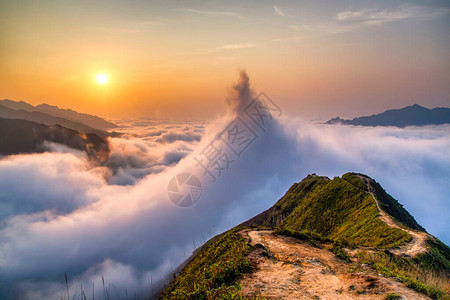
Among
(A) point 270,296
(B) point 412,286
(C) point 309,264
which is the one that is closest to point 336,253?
(C) point 309,264

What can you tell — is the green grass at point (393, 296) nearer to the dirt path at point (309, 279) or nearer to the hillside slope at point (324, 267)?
the hillside slope at point (324, 267)

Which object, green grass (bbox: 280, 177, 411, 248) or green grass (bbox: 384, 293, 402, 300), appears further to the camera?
green grass (bbox: 280, 177, 411, 248)

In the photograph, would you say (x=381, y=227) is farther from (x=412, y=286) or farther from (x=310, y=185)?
(x=310, y=185)

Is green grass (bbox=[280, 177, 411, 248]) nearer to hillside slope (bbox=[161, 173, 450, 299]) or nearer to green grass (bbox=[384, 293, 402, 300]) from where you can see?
hillside slope (bbox=[161, 173, 450, 299])

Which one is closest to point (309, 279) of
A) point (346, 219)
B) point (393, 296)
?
point (393, 296)

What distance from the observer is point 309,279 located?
10023mm

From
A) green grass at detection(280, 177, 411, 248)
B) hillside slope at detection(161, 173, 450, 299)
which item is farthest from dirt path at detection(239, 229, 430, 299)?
green grass at detection(280, 177, 411, 248)

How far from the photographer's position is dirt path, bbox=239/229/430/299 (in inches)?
330

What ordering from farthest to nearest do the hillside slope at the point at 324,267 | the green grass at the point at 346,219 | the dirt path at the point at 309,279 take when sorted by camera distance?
the green grass at the point at 346,219, the hillside slope at the point at 324,267, the dirt path at the point at 309,279

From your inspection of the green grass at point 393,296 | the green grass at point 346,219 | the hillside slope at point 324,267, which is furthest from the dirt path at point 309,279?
the green grass at point 346,219

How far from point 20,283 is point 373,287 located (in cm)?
23044

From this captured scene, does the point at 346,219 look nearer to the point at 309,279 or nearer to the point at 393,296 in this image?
the point at 309,279

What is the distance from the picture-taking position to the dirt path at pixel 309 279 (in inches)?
330

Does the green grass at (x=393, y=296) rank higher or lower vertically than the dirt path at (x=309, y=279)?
lower
